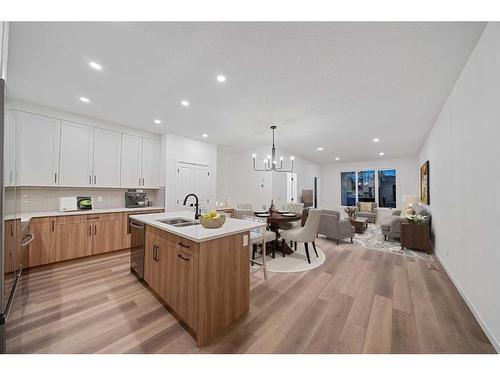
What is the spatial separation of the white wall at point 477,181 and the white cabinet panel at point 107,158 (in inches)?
214

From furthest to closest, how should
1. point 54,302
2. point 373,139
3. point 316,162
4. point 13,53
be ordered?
1. point 316,162
2. point 373,139
3. point 54,302
4. point 13,53

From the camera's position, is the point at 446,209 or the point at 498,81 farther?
the point at 446,209

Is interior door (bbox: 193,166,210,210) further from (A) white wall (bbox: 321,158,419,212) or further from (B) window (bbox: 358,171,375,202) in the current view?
(B) window (bbox: 358,171,375,202)

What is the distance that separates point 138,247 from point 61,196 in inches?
95.0

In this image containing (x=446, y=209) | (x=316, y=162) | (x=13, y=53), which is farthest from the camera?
(x=316, y=162)

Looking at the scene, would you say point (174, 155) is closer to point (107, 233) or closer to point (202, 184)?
point (202, 184)

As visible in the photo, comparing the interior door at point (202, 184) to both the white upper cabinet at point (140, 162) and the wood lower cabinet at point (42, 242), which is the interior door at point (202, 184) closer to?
the white upper cabinet at point (140, 162)

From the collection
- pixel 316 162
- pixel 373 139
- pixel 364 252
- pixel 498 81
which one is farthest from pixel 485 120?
pixel 316 162

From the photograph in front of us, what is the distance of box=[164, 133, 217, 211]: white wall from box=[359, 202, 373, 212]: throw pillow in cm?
652

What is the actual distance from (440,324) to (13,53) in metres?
5.06

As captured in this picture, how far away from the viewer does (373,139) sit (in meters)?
4.98

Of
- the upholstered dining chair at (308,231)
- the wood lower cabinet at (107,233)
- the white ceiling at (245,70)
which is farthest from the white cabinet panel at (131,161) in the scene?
the upholstered dining chair at (308,231)

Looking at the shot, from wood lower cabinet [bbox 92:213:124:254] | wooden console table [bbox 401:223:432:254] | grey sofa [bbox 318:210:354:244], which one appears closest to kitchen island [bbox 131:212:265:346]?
wood lower cabinet [bbox 92:213:124:254]

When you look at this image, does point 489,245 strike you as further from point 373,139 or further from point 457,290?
point 373,139
